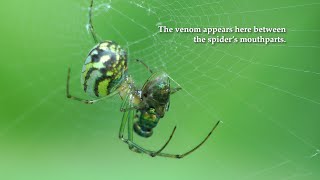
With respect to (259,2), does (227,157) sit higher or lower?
lower

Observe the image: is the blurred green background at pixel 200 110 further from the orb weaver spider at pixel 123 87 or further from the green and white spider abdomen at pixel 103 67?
the green and white spider abdomen at pixel 103 67

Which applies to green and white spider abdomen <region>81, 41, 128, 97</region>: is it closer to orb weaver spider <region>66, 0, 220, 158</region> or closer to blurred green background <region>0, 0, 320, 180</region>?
orb weaver spider <region>66, 0, 220, 158</region>

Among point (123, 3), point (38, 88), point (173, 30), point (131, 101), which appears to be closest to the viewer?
point (131, 101)

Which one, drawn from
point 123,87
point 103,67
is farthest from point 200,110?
point 103,67

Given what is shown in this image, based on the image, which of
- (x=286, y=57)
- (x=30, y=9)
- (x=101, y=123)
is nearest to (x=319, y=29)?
(x=286, y=57)

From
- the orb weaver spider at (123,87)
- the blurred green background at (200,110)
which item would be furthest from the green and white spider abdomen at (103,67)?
the blurred green background at (200,110)

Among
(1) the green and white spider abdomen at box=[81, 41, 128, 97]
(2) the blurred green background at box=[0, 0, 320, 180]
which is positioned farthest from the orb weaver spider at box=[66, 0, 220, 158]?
(2) the blurred green background at box=[0, 0, 320, 180]

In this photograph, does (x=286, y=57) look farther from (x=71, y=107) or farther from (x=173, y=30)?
(x=71, y=107)
